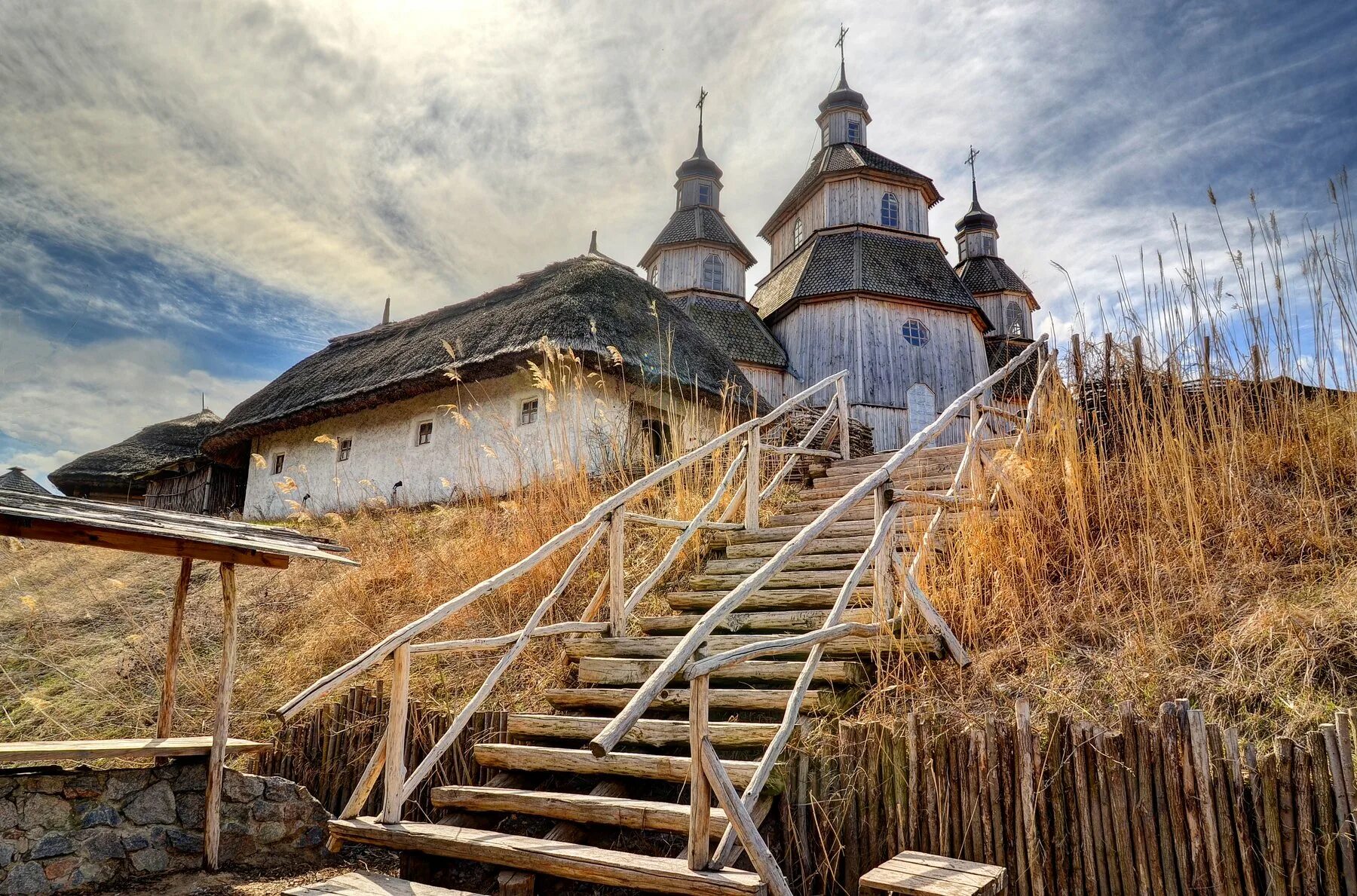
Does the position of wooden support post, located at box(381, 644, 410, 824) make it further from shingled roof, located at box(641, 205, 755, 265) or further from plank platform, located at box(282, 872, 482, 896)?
shingled roof, located at box(641, 205, 755, 265)

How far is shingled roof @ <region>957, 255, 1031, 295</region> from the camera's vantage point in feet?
88.3

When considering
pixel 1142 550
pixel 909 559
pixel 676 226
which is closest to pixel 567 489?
pixel 909 559

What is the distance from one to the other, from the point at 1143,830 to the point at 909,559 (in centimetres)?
196

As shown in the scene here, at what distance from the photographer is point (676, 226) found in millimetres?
23812

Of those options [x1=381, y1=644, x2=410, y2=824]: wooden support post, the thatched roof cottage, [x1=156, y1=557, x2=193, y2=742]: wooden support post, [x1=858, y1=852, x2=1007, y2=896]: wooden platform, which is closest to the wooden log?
[x1=858, y1=852, x2=1007, y2=896]: wooden platform

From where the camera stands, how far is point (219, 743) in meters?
4.43

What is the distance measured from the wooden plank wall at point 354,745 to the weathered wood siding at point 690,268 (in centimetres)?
1879

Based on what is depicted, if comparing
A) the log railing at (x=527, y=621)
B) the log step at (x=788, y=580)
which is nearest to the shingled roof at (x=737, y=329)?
the log railing at (x=527, y=621)

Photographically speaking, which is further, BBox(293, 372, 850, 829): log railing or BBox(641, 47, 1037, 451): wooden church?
BBox(641, 47, 1037, 451): wooden church

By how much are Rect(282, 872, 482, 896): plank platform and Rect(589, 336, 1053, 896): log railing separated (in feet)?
3.52

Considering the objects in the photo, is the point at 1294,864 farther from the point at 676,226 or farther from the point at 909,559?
the point at 676,226

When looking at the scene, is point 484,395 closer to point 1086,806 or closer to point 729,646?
point 729,646

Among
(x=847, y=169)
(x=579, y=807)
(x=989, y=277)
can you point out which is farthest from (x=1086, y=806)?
(x=989, y=277)

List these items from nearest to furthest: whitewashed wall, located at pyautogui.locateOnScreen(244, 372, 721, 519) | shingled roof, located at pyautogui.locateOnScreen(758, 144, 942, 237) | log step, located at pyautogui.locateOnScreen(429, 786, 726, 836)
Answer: log step, located at pyautogui.locateOnScreen(429, 786, 726, 836)
whitewashed wall, located at pyautogui.locateOnScreen(244, 372, 721, 519)
shingled roof, located at pyautogui.locateOnScreen(758, 144, 942, 237)
